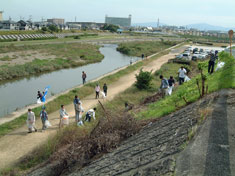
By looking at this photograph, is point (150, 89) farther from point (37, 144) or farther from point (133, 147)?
point (133, 147)

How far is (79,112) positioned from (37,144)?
280cm

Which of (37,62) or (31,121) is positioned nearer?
(31,121)

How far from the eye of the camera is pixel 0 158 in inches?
392

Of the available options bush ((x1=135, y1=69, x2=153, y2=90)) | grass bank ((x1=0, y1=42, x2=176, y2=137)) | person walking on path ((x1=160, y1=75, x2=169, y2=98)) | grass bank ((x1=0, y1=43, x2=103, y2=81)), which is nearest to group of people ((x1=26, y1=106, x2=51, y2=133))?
grass bank ((x1=0, y1=42, x2=176, y2=137))

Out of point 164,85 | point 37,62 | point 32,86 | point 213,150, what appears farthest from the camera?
point 37,62

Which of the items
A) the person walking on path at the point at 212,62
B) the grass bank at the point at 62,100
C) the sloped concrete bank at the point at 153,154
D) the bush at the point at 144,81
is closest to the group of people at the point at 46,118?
the grass bank at the point at 62,100


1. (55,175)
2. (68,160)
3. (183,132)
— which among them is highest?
(183,132)

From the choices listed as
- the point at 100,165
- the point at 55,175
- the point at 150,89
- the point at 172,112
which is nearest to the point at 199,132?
the point at 100,165

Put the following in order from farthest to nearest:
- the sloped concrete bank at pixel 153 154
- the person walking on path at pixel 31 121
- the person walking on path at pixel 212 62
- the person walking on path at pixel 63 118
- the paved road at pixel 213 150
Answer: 1. the person walking on path at pixel 212 62
2. the person walking on path at pixel 63 118
3. the person walking on path at pixel 31 121
4. the sloped concrete bank at pixel 153 154
5. the paved road at pixel 213 150

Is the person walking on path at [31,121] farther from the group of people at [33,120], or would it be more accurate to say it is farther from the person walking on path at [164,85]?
the person walking on path at [164,85]

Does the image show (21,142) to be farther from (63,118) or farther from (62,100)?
(62,100)

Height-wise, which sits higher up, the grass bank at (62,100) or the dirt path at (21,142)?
the grass bank at (62,100)

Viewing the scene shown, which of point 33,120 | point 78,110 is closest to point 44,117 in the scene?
point 33,120

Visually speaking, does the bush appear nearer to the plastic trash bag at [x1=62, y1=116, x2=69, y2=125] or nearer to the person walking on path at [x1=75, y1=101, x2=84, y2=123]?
the person walking on path at [x1=75, y1=101, x2=84, y2=123]
